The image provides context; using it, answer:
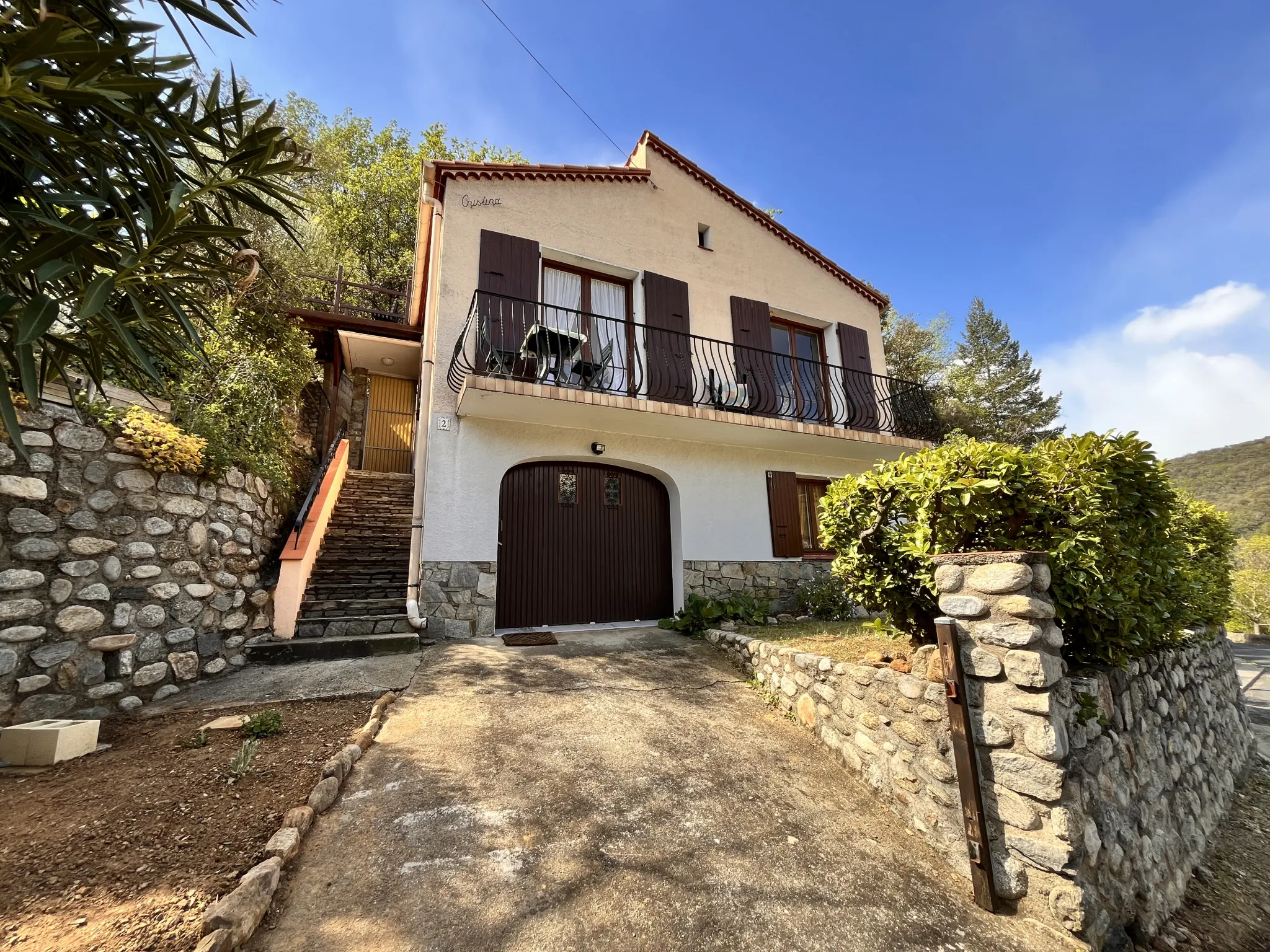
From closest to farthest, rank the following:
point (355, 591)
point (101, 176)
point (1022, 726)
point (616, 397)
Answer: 1. point (101, 176)
2. point (1022, 726)
3. point (355, 591)
4. point (616, 397)

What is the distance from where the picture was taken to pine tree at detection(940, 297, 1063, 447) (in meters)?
19.4

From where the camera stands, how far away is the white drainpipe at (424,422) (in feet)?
17.9

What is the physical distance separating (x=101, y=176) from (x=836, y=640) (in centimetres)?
562

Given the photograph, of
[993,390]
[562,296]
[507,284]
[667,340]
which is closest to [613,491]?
[667,340]

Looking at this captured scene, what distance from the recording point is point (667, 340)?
750 cm

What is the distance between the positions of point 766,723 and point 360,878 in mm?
2941

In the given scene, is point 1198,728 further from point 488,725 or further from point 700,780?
point 488,725

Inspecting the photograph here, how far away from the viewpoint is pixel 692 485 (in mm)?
7242

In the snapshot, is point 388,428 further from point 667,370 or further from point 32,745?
point 32,745

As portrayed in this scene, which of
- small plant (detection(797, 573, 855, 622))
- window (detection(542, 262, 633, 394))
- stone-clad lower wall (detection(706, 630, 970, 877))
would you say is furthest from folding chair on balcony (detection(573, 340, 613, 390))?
small plant (detection(797, 573, 855, 622))

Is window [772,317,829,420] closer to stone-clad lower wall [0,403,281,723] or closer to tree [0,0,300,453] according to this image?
tree [0,0,300,453]

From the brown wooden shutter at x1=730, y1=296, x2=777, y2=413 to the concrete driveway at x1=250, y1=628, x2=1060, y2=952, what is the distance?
5.29 meters

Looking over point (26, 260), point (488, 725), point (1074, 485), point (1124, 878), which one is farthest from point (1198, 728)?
point (26, 260)

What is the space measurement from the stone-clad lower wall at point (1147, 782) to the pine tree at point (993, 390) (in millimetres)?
16500
